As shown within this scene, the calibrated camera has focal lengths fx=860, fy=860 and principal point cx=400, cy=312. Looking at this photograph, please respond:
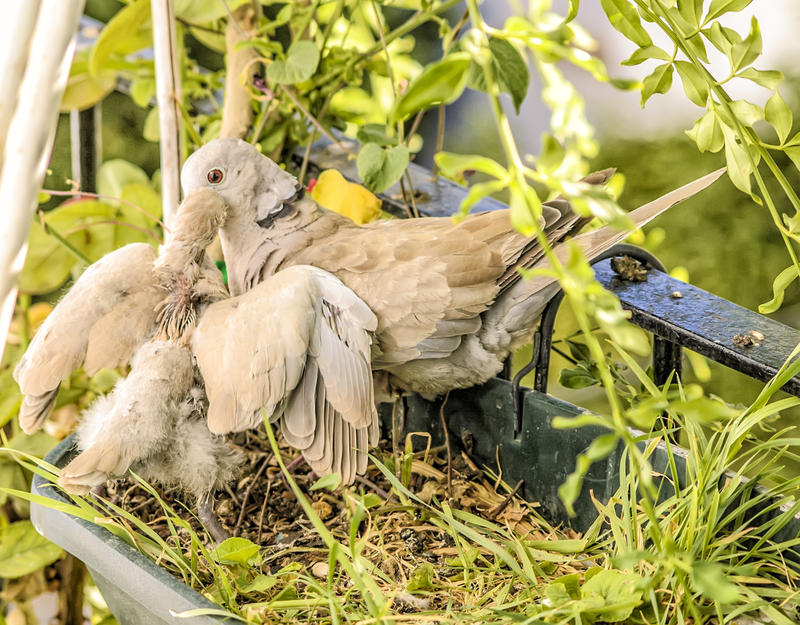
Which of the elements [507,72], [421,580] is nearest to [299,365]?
[421,580]

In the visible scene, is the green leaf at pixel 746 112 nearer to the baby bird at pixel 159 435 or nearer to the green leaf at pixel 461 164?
the green leaf at pixel 461 164

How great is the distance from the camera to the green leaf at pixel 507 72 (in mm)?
452

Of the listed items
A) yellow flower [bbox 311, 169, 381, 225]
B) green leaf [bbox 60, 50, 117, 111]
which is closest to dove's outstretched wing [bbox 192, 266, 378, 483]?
yellow flower [bbox 311, 169, 381, 225]

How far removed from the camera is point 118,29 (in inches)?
36.4

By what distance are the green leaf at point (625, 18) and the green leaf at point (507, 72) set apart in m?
0.09

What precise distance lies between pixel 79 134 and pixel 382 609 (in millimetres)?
914

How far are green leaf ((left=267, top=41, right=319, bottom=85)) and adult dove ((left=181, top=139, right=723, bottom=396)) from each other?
9cm

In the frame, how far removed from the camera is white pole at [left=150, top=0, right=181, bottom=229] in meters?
0.77

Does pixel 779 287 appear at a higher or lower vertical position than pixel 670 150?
higher

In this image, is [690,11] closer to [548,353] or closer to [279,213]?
[548,353]

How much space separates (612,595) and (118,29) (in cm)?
76

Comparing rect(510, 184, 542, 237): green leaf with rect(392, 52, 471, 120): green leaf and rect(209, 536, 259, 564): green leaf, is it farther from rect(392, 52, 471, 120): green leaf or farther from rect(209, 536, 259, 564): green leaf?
rect(209, 536, 259, 564): green leaf

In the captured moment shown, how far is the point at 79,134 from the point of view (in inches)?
46.9

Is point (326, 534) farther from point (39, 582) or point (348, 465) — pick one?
point (39, 582)
